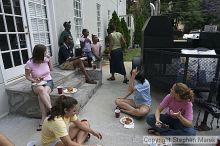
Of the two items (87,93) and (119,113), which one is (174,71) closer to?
(119,113)

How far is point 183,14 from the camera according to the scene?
92.2 ft

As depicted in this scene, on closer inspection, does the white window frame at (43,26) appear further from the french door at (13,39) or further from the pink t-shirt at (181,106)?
the pink t-shirt at (181,106)

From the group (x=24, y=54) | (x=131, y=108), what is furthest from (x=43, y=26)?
(x=131, y=108)

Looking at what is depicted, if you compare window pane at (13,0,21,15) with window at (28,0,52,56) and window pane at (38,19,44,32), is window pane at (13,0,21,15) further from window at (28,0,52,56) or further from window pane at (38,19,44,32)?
window pane at (38,19,44,32)

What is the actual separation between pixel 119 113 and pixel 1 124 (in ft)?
7.11

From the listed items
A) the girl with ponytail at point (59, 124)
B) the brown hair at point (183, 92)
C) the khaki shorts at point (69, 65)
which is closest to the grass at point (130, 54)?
the khaki shorts at point (69, 65)

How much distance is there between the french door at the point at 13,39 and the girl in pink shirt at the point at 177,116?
9.81 feet

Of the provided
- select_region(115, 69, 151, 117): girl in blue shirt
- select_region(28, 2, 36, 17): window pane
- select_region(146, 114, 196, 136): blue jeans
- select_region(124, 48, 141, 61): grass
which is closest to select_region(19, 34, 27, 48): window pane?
select_region(28, 2, 36, 17): window pane

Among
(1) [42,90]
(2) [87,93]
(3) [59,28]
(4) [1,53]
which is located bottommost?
(2) [87,93]

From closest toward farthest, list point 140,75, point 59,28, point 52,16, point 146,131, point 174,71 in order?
point 146,131 → point 140,75 → point 174,71 → point 52,16 → point 59,28

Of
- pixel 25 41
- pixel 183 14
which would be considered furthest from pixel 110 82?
pixel 183 14

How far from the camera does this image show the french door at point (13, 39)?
12.8ft

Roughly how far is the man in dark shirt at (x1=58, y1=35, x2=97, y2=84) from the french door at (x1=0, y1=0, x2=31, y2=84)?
3.38 feet

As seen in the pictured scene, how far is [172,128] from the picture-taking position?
314cm
